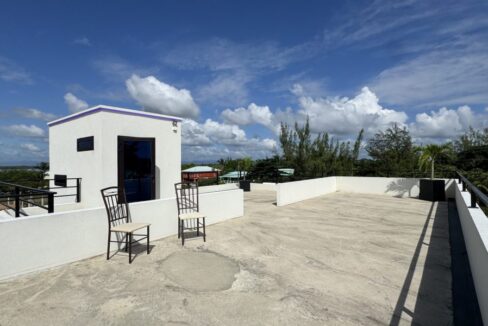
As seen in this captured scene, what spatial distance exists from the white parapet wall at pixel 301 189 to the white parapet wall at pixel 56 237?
4744 mm

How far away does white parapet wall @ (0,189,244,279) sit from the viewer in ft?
9.82

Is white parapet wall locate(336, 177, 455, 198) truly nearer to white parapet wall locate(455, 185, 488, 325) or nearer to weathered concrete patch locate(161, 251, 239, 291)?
white parapet wall locate(455, 185, 488, 325)

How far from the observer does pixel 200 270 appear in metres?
3.24

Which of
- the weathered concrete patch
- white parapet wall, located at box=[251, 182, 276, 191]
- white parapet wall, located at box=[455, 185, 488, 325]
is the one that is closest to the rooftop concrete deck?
the weathered concrete patch

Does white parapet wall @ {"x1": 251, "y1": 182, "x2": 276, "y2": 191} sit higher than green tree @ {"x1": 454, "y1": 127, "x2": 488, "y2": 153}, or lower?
lower

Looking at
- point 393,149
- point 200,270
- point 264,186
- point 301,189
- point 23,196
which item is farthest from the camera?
point 393,149

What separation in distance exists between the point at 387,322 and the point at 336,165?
41.6 ft

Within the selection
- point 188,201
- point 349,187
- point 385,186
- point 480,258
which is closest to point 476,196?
point 480,258

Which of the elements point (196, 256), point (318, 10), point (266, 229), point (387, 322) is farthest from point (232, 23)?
point (387, 322)

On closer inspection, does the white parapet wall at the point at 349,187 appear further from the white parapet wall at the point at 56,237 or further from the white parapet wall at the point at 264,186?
the white parapet wall at the point at 56,237

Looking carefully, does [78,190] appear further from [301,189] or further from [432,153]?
[432,153]

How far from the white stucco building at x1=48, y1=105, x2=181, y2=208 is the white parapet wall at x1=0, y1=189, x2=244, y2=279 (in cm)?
178

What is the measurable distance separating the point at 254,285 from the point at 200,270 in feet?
2.61

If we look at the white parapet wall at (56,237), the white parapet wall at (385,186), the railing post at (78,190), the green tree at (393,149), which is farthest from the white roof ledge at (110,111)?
the green tree at (393,149)
